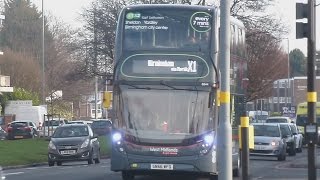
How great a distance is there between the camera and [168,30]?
22.2 meters

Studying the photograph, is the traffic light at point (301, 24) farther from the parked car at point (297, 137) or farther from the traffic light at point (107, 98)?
the parked car at point (297, 137)

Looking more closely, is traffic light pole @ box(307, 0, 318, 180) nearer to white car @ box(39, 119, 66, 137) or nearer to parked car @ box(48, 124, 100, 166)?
parked car @ box(48, 124, 100, 166)

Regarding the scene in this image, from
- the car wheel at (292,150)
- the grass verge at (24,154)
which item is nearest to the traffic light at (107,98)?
the grass verge at (24,154)

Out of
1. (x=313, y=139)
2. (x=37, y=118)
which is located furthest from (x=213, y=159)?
(x=37, y=118)

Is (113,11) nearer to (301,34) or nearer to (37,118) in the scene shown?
(37,118)

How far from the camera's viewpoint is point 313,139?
71.1 feet

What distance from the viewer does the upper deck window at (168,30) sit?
22109mm

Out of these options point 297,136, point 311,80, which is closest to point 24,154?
point 297,136

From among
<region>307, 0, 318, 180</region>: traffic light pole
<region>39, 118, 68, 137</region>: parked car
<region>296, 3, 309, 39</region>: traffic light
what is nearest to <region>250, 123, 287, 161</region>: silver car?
<region>307, 0, 318, 180</region>: traffic light pole

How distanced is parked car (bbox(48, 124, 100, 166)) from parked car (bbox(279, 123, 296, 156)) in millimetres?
12016

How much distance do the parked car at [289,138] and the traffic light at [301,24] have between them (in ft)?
79.0

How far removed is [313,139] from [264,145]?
18.3m

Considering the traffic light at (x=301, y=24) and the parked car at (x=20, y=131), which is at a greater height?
the traffic light at (x=301, y=24)

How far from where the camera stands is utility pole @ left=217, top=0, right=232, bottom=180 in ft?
49.3
